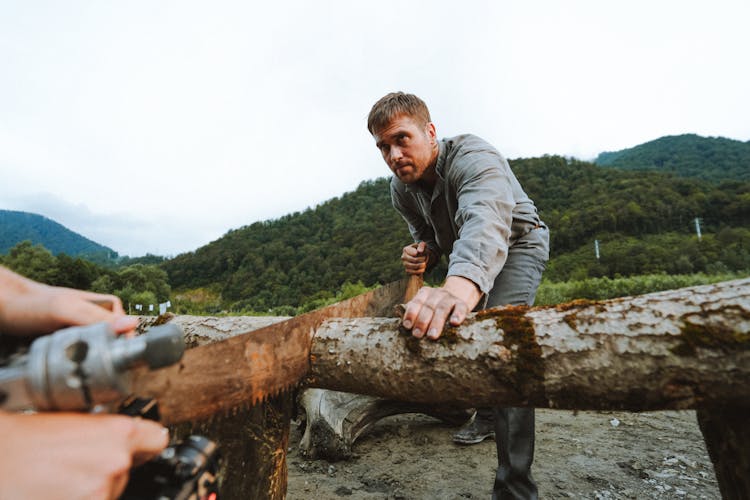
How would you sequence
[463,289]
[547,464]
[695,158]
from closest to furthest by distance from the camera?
[463,289], [547,464], [695,158]

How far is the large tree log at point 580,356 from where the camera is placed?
1058mm

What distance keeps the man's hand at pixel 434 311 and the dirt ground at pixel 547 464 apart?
203cm

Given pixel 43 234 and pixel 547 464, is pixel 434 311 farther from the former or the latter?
pixel 43 234

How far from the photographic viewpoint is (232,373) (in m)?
1.26

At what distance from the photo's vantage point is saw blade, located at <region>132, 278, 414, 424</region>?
42.6 inches

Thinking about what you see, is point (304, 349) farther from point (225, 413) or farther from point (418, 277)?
point (418, 277)

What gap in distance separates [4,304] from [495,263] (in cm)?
158

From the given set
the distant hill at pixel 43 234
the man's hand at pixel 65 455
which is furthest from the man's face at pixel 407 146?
the distant hill at pixel 43 234

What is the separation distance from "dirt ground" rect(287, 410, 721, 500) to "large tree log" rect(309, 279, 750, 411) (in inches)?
73.8

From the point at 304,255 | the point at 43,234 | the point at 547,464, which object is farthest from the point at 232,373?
the point at 43,234

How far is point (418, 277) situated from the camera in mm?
3537

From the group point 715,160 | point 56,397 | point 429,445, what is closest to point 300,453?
point 429,445

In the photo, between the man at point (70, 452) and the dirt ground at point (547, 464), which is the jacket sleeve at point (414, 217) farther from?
the man at point (70, 452)

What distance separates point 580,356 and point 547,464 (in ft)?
8.31
